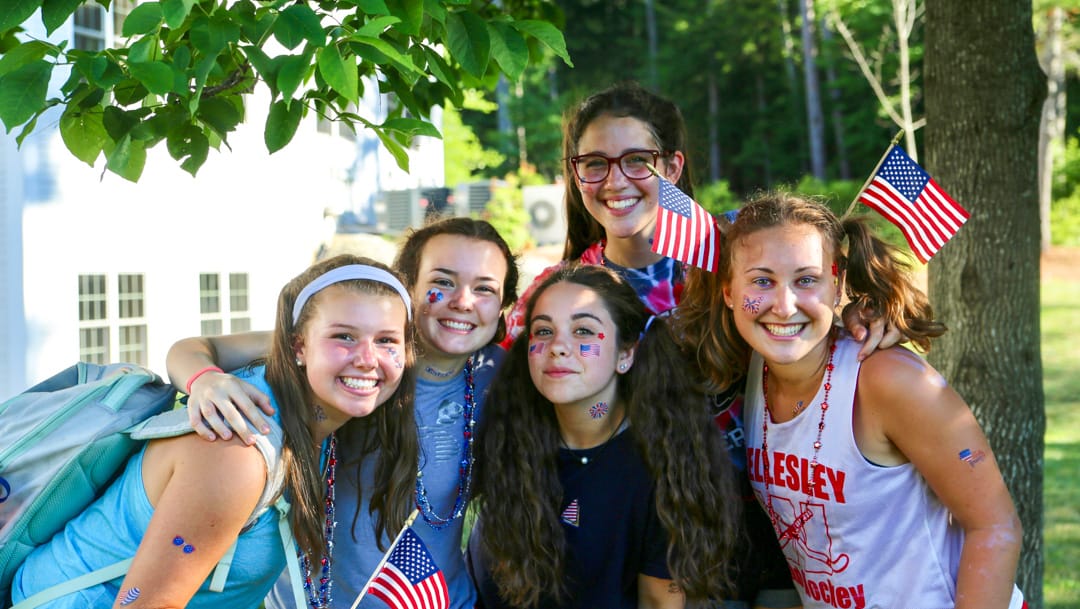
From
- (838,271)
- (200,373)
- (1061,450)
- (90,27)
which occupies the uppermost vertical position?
(90,27)

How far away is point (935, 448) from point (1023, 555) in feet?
7.39

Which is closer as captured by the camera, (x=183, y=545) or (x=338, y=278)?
(x=183, y=545)

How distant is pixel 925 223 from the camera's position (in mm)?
3600

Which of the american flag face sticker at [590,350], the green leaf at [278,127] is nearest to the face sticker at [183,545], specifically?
the green leaf at [278,127]

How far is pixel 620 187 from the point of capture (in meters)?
4.02

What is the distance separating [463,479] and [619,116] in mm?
1607

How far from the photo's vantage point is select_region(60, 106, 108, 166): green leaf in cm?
294

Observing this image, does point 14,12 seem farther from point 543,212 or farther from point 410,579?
point 543,212

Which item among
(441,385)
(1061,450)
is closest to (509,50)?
(441,385)

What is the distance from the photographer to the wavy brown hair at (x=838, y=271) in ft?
10.8

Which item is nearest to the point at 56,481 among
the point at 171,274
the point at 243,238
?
the point at 171,274

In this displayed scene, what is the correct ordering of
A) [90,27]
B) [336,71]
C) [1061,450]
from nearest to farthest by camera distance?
[336,71] → [90,27] → [1061,450]

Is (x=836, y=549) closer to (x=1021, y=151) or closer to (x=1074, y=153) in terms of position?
(x=1021, y=151)

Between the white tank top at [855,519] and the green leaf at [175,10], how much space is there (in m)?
2.14
